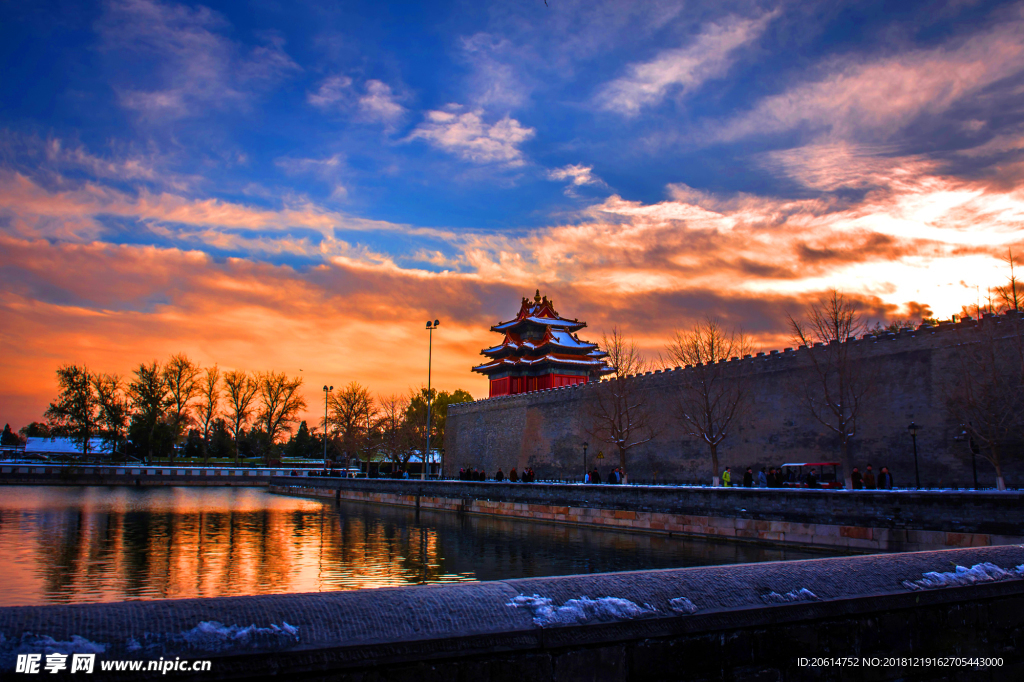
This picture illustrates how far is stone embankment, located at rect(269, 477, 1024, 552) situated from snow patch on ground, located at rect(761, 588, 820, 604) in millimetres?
10377

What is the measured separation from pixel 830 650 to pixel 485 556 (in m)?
11.3

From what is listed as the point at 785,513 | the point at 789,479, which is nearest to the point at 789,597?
the point at 785,513

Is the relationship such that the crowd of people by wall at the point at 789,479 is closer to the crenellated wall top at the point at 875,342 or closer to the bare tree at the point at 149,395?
the crenellated wall top at the point at 875,342

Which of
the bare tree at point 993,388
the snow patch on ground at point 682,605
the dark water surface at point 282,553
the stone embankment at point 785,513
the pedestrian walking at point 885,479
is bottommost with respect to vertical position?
the dark water surface at point 282,553

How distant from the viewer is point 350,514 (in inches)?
1045

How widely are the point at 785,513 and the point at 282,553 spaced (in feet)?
35.5

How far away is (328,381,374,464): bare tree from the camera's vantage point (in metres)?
57.4

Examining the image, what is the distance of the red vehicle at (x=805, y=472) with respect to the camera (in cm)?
2370

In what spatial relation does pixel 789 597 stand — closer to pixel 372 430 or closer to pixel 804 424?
pixel 804 424

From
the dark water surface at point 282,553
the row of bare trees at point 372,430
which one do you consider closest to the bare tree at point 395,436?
the row of bare trees at point 372,430

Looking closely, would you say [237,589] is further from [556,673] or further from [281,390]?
[281,390]

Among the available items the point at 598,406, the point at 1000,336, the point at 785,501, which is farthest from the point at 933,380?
the point at 598,406

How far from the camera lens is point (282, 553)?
1422cm

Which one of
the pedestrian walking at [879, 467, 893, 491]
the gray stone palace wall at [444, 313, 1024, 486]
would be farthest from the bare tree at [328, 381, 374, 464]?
the pedestrian walking at [879, 467, 893, 491]
